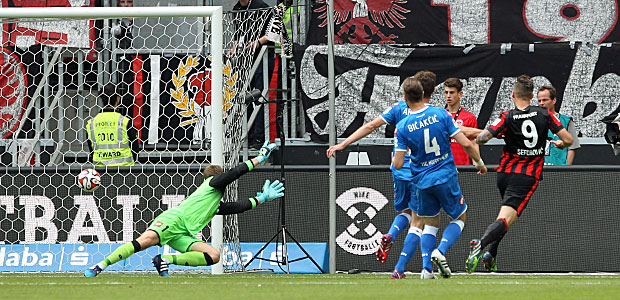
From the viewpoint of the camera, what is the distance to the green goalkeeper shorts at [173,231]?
374 inches

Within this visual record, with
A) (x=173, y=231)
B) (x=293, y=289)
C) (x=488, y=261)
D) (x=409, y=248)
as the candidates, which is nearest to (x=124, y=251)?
(x=173, y=231)

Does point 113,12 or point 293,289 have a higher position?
point 113,12

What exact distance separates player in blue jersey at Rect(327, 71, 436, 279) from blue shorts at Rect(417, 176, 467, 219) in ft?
1.09

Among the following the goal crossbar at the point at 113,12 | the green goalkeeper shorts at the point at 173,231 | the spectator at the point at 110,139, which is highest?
the goal crossbar at the point at 113,12

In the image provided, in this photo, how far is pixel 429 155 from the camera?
344 inches

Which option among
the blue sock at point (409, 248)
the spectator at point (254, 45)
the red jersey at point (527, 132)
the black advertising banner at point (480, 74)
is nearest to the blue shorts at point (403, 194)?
the blue sock at point (409, 248)

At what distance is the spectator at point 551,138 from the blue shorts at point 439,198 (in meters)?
2.44

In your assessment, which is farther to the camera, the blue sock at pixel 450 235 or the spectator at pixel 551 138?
the spectator at pixel 551 138

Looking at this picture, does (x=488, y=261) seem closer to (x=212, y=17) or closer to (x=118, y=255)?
(x=118, y=255)

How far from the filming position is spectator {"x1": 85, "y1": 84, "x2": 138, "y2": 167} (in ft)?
39.8

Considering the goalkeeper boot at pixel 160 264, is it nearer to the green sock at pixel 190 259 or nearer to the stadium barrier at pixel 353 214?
the green sock at pixel 190 259

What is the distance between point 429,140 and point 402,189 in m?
1.25

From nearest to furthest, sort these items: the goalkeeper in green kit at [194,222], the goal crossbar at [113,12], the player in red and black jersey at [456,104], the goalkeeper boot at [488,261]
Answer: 1. the goalkeeper boot at [488,261]
2. the goalkeeper in green kit at [194,222]
3. the player in red and black jersey at [456,104]
4. the goal crossbar at [113,12]

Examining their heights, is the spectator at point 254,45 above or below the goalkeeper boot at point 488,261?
above
